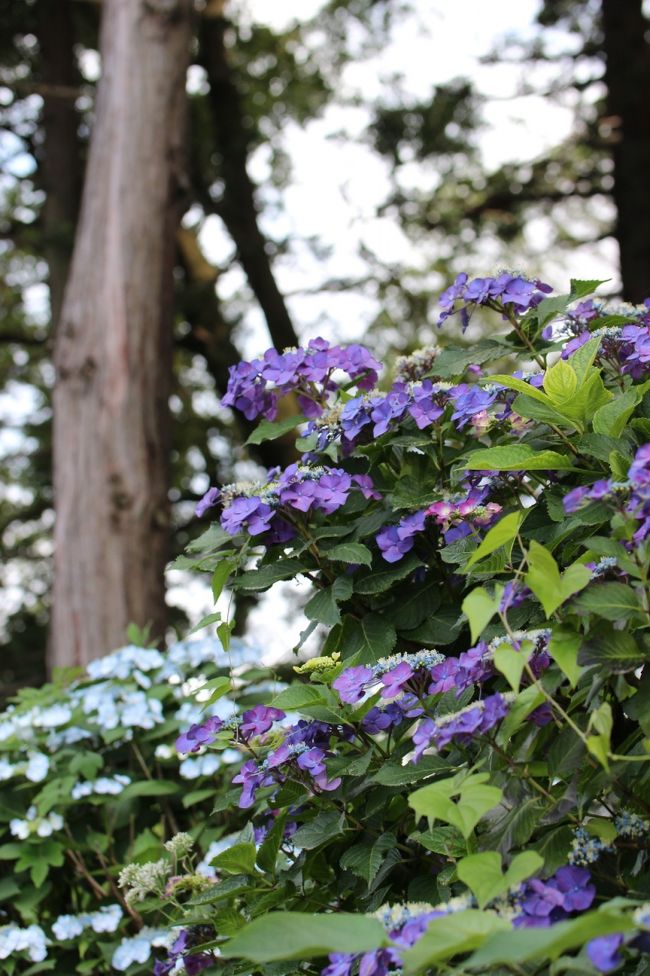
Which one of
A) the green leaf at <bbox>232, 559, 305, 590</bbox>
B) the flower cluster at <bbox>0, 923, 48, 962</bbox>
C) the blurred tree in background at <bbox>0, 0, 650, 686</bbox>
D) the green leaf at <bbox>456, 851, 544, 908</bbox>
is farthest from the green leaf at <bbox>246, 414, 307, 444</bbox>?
the blurred tree in background at <bbox>0, 0, 650, 686</bbox>

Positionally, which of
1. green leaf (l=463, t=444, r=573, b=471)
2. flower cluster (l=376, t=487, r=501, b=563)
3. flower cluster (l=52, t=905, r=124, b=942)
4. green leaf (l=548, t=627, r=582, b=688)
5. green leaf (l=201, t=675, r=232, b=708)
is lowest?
flower cluster (l=52, t=905, r=124, b=942)

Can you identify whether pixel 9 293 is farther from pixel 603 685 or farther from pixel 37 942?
pixel 603 685

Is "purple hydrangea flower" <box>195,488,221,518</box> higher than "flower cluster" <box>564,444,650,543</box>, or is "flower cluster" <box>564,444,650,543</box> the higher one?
"purple hydrangea flower" <box>195,488,221,518</box>

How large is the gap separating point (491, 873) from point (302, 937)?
0.22 m

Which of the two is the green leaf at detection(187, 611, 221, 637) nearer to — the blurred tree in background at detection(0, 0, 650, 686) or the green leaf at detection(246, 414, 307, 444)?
the green leaf at detection(246, 414, 307, 444)

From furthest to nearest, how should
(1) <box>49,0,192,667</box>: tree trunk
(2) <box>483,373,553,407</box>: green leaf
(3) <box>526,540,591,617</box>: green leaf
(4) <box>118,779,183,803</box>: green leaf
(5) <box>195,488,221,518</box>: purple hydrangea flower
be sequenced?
(1) <box>49,0,192,667</box>: tree trunk, (4) <box>118,779,183,803</box>: green leaf, (5) <box>195,488,221,518</box>: purple hydrangea flower, (2) <box>483,373,553,407</box>: green leaf, (3) <box>526,540,591,617</box>: green leaf

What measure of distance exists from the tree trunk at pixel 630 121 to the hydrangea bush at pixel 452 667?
246 inches

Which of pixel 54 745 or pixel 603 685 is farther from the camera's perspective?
pixel 54 745

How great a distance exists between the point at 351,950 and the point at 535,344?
3.75ft

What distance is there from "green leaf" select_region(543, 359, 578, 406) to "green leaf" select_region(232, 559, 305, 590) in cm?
44

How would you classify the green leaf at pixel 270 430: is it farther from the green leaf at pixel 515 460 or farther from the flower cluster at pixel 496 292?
the green leaf at pixel 515 460

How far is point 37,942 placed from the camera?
6.85ft

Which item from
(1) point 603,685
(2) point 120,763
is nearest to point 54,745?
(2) point 120,763

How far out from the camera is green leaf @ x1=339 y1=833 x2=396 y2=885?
1311 millimetres
